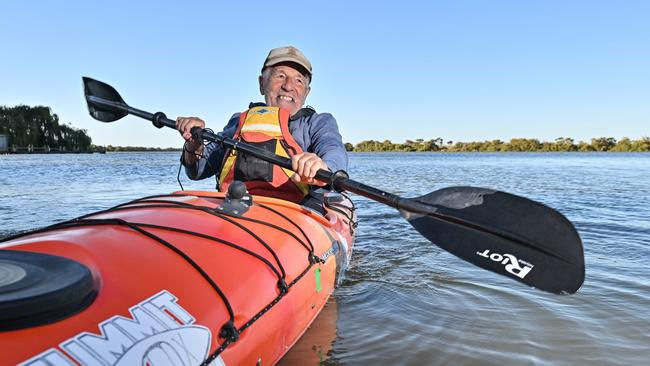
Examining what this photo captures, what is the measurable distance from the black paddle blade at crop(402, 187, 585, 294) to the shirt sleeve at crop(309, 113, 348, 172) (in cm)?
102

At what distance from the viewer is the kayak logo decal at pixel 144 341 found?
46.0 inches

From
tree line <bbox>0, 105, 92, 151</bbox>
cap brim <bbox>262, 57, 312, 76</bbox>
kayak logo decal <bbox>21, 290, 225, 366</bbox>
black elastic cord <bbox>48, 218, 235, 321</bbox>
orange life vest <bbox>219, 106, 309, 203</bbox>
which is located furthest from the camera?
tree line <bbox>0, 105, 92, 151</bbox>

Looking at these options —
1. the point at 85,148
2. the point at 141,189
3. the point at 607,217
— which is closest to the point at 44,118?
the point at 85,148

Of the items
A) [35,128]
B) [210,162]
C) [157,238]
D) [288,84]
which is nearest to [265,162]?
[210,162]

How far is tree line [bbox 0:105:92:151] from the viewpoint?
59125 mm

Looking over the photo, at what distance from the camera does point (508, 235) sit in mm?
2447

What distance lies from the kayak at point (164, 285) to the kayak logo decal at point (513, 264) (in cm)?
100

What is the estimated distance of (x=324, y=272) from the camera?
283 cm

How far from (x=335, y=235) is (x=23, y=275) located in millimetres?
2230

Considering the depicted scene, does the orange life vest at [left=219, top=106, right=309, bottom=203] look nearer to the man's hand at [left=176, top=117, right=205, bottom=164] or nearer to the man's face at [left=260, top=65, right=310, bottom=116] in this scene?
the man's hand at [left=176, top=117, right=205, bottom=164]

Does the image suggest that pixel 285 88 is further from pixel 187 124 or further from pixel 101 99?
pixel 101 99

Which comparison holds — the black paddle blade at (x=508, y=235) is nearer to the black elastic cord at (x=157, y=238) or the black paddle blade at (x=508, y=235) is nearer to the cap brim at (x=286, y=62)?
the black elastic cord at (x=157, y=238)

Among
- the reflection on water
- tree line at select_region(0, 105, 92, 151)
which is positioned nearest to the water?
the reflection on water

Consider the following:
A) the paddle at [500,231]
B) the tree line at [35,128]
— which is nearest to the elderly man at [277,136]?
the paddle at [500,231]
